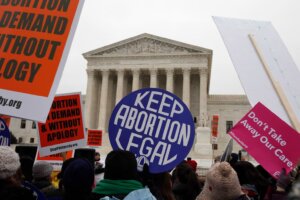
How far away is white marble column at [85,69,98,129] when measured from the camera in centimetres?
4844

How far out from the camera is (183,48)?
1861 inches

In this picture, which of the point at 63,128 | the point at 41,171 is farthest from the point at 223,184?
the point at 63,128

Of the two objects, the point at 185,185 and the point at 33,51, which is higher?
the point at 33,51

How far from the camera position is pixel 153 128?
376 centimetres

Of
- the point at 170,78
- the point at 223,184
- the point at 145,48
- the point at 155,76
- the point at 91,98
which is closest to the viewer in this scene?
the point at 223,184

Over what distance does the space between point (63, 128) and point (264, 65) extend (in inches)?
147

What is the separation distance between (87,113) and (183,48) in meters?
17.5

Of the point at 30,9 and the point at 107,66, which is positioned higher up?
the point at 107,66

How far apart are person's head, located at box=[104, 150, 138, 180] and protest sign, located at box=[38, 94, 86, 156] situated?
3398mm

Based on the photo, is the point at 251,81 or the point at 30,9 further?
the point at 251,81

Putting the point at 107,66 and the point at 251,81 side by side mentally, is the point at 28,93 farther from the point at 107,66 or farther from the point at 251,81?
the point at 107,66

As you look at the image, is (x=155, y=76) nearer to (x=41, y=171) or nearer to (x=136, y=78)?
(x=136, y=78)

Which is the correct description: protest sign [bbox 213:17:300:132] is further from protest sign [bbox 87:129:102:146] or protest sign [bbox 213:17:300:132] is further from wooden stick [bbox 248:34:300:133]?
protest sign [bbox 87:129:102:146]

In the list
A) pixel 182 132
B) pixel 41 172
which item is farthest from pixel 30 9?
pixel 182 132
